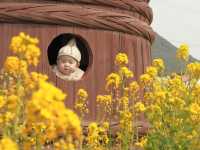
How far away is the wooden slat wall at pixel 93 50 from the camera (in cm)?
680

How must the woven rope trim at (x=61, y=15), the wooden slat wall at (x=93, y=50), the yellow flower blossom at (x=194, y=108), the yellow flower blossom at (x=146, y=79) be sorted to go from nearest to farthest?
the yellow flower blossom at (x=194, y=108) → the yellow flower blossom at (x=146, y=79) → the woven rope trim at (x=61, y=15) → the wooden slat wall at (x=93, y=50)

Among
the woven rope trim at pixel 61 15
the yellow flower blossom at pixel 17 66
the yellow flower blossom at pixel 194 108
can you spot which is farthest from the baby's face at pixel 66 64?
the yellow flower blossom at pixel 17 66

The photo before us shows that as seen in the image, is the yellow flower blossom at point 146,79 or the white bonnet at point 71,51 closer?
the yellow flower blossom at point 146,79

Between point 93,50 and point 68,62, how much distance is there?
423mm

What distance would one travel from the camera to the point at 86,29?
22.9 ft

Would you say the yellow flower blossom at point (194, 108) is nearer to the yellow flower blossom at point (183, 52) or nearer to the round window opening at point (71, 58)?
the yellow flower blossom at point (183, 52)

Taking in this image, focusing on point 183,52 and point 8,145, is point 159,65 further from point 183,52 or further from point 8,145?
point 8,145

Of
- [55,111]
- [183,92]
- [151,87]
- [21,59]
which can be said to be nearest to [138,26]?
[151,87]

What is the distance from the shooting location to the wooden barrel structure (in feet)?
22.1

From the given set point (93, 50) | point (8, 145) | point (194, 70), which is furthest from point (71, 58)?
point (8, 145)

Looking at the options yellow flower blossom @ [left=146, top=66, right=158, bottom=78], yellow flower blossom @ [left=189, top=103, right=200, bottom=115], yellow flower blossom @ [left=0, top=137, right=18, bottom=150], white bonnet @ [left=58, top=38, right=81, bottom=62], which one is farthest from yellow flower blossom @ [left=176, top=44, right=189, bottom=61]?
yellow flower blossom @ [left=0, top=137, right=18, bottom=150]

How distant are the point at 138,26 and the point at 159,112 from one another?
3226 mm

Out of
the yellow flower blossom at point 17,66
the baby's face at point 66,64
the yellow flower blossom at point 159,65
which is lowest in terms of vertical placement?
the yellow flower blossom at point 17,66

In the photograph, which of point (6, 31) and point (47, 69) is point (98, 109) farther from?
point (6, 31)
